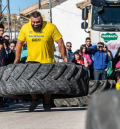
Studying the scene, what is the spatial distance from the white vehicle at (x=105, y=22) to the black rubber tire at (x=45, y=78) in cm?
843

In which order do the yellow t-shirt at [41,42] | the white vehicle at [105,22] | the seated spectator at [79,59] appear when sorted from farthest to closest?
the white vehicle at [105,22] → the seated spectator at [79,59] → the yellow t-shirt at [41,42]

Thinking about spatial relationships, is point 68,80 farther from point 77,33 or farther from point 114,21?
point 77,33

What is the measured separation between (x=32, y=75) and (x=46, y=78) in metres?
0.23

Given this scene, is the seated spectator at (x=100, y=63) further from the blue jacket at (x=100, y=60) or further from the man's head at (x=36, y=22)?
the man's head at (x=36, y=22)

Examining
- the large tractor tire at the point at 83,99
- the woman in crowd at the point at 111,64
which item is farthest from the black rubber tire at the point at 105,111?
the woman in crowd at the point at 111,64

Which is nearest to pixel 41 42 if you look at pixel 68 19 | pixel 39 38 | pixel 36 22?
pixel 39 38

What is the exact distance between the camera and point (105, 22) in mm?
15805

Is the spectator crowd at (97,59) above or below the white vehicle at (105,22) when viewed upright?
below

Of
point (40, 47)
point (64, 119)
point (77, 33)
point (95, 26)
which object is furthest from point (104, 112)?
point (77, 33)

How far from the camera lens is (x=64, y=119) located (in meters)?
6.20

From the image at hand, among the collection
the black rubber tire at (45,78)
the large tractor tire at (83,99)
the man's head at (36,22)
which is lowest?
the large tractor tire at (83,99)

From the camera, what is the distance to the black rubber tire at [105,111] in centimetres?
158

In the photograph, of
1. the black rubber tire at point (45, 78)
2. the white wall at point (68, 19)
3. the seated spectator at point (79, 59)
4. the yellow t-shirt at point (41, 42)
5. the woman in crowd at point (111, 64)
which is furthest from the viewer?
the white wall at point (68, 19)

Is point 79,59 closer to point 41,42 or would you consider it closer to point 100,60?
point 100,60
